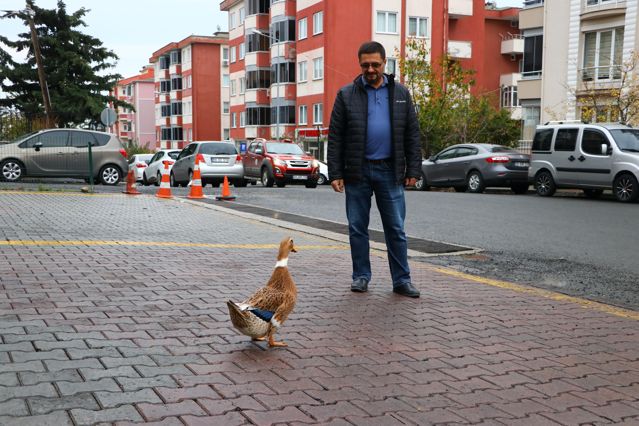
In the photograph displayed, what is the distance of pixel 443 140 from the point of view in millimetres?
34969

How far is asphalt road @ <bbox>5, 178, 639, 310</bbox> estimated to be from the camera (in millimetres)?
7716

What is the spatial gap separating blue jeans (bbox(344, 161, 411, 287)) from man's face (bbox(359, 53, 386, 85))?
762 millimetres

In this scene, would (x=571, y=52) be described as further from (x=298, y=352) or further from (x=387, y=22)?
(x=298, y=352)

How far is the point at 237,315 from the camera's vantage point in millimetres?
4250

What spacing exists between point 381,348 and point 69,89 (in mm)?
52338

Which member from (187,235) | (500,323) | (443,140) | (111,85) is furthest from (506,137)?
(500,323)

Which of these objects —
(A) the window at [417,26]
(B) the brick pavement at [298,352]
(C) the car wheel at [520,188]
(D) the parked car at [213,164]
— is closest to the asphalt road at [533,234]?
(B) the brick pavement at [298,352]

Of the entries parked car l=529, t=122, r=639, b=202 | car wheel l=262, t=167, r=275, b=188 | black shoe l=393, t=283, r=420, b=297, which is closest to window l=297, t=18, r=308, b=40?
car wheel l=262, t=167, r=275, b=188

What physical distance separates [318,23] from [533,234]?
41.7 metres

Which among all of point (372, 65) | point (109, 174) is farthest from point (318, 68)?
point (372, 65)

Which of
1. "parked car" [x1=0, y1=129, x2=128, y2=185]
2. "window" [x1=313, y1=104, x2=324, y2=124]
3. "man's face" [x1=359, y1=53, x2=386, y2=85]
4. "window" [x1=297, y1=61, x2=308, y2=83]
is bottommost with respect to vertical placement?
"parked car" [x1=0, y1=129, x2=128, y2=185]

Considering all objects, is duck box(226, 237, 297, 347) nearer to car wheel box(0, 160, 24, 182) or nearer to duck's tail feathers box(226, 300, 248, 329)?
duck's tail feathers box(226, 300, 248, 329)

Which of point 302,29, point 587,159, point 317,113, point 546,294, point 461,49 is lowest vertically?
point 546,294

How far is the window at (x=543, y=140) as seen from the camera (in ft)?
69.9
